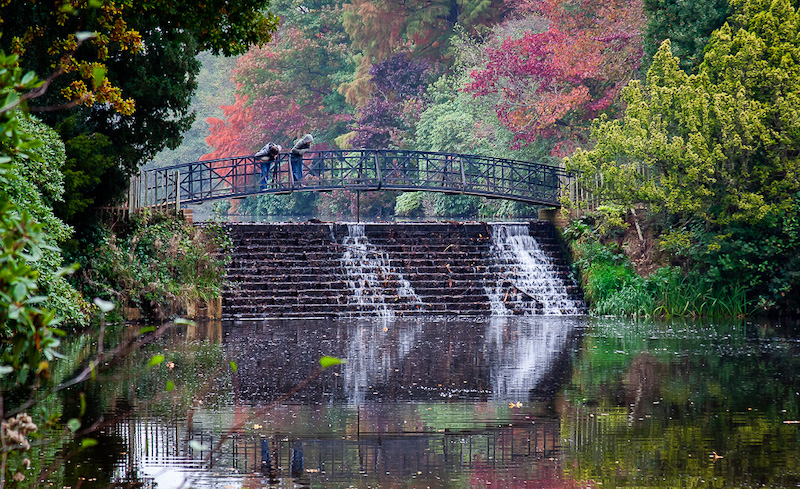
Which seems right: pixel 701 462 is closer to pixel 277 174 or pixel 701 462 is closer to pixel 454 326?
pixel 454 326

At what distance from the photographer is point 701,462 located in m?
6.98

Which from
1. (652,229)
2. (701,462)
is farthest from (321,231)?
(701,462)

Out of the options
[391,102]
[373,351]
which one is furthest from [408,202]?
[373,351]

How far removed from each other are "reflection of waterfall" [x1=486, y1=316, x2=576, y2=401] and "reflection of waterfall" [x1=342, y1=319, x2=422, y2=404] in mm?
1309

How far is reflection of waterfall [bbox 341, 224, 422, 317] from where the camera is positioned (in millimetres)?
20234

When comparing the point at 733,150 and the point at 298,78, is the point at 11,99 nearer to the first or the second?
the point at 733,150

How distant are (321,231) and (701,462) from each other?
15.8 meters

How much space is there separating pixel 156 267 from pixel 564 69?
1613cm

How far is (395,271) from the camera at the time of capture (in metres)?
21.3

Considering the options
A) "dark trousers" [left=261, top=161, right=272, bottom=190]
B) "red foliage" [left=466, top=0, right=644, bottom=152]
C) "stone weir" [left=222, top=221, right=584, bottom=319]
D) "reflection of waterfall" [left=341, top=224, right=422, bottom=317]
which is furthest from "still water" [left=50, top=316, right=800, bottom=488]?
"red foliage" [left=466, top=0, right=644, bottom=152]

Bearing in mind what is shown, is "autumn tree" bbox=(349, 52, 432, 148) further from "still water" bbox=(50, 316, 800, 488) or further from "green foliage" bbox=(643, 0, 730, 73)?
"still water" bbox=(50, 316, 800, 488)

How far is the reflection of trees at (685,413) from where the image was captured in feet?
22.3

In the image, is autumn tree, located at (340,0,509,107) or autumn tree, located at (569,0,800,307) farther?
autumn tree, located at (340,0,509,107)

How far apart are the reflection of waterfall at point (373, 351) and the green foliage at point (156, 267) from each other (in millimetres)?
3239
